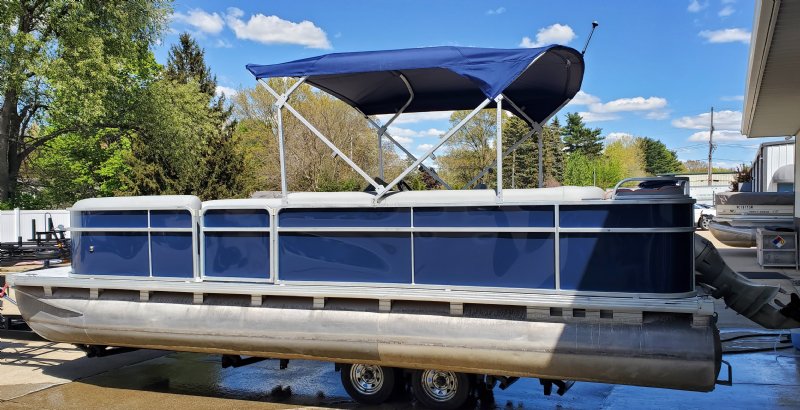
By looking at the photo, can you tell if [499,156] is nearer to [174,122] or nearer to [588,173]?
[174,122]

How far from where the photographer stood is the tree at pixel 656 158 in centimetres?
10569

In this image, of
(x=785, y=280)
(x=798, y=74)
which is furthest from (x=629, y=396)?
(x=785, y=280)

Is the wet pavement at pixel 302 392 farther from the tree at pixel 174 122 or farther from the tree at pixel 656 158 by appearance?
the tree at pixel 656 158

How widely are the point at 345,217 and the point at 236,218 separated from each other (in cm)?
113

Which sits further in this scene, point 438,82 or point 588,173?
point 588,173

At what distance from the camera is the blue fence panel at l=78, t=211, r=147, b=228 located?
6.42 m

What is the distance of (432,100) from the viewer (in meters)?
7.96

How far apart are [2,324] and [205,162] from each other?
23799mm

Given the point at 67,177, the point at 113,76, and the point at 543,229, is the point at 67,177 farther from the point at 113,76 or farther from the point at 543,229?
the point at 543,229

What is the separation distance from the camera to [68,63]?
20.6 metres

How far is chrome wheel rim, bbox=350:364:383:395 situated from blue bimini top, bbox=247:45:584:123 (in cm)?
275

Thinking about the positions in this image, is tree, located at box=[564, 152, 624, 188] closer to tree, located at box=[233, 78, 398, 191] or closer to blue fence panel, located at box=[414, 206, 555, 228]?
tree, located at box=[233, 78, 398, 191]

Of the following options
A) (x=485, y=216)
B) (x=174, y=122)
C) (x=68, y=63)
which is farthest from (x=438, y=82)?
(x=174, y=122)

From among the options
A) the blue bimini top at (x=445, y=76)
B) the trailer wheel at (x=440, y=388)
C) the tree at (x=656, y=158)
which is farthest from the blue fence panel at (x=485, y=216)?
the tree at (x=656, y=158)
